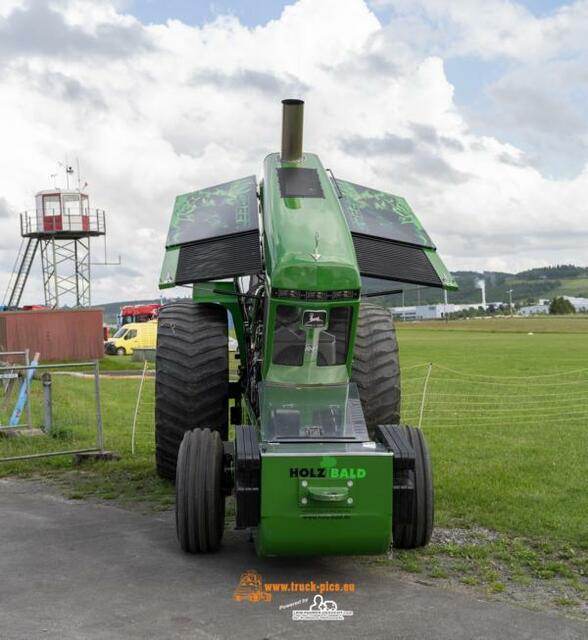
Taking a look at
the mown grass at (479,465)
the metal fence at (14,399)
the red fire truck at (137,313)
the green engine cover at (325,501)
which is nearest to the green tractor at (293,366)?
the green engine cover at (325,501)

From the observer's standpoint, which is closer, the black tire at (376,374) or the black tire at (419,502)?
the black tire at (419,502)

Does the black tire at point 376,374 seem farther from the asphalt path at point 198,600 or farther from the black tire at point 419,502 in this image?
the asphalt path at point 198,600

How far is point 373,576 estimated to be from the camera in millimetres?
7156

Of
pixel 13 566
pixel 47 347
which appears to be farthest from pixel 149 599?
pixel 47 347

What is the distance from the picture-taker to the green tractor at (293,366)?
6.58 metres

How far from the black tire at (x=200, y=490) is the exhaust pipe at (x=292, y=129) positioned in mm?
2710

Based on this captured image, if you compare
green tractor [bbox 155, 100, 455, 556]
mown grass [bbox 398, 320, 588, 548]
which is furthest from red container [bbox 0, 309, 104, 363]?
green tractor [bbox 155, 100, 455, 556]

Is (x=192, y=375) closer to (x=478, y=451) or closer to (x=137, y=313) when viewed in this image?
(x=478, y=451)

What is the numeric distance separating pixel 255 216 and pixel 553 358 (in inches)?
1302

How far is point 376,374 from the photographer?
8930 mm

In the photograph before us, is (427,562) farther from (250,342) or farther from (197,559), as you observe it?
(250,342)

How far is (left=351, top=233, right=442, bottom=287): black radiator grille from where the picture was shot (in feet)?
27.3

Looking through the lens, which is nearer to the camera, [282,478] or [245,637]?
[245,637]

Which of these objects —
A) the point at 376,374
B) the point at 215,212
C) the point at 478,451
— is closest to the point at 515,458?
the point at 478,451
